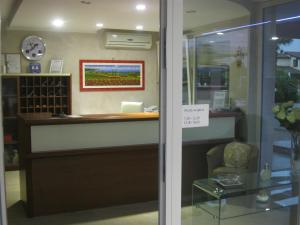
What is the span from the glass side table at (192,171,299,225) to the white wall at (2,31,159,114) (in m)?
4.68

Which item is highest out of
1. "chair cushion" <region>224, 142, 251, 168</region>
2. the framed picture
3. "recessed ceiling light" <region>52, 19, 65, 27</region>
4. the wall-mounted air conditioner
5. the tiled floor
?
"recessed ceiling light" <region>52, 19, 65, 27</region>

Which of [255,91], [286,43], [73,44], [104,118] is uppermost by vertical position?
[73,44]

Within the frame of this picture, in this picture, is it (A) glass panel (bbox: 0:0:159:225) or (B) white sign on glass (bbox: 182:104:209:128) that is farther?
(A) glass panel (bbox: 0:0:159:225)

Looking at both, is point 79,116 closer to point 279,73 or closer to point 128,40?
point 279,73

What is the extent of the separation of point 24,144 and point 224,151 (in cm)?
234

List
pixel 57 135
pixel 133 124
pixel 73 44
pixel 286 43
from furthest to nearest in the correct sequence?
pixel 73 44
pixel 133 124
pixel 57 135
pixel 286 43

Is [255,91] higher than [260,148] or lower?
higher

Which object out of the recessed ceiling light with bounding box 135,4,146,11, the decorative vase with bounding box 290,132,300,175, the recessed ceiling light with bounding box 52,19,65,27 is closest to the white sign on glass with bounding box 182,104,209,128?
the decorative vase with bounding box 290,132,300,175

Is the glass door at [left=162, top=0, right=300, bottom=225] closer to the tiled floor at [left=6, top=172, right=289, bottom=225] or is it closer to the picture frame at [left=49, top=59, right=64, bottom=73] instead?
the tiled floor at [left=6, top=172, right=289, bottom=225]

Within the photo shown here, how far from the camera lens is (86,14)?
16.8 ft

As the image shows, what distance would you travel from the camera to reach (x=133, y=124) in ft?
14.0

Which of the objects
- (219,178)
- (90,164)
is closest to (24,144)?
(90,164)

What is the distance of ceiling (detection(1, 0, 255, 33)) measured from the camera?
14.0 feet

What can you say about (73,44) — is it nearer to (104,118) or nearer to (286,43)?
(104,118)
